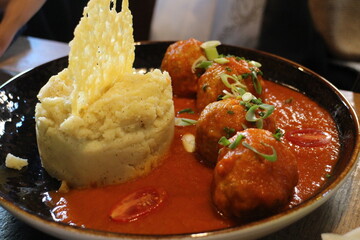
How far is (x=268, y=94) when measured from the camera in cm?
276

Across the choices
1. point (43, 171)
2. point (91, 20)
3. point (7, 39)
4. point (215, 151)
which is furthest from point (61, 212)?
point (7, 39)

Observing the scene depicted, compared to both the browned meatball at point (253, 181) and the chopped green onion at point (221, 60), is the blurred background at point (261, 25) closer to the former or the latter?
the chopped green onion at point (221, 60)

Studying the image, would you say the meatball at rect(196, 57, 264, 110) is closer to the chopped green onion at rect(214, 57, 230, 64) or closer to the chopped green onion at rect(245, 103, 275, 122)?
the chopped green onion at rect(214, 57, 230, 64)

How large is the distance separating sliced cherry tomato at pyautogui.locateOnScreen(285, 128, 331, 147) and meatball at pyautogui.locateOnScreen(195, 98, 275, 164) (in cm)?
23

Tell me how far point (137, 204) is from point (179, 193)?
8.2 inches

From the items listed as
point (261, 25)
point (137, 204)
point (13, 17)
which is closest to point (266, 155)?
point (137, 204)

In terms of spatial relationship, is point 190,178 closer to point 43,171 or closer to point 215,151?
point 215,151

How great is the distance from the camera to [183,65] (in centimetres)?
267

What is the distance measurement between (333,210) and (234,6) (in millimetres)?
3691

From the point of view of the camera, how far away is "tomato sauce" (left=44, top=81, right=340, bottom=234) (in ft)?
5.34

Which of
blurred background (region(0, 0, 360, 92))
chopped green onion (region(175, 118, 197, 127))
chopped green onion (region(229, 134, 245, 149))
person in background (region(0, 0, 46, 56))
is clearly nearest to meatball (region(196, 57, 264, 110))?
chopped green onion (region(175, 118, 197, 127))

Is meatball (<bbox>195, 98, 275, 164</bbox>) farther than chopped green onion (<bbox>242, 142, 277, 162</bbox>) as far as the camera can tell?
Yes

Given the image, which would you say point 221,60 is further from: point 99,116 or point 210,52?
point 99,116

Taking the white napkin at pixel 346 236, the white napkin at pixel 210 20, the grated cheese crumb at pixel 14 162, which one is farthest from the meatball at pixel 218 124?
the white napkin at pixel 210 20
